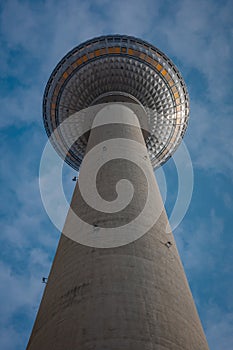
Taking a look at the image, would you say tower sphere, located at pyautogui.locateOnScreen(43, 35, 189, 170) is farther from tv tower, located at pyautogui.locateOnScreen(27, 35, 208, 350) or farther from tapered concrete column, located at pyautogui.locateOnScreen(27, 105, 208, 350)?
tapered concrete column, located at pyautogui.locateOnScreen(27, 105, 208, 350)

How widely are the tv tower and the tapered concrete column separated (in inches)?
1.0

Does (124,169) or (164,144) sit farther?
(164,144)

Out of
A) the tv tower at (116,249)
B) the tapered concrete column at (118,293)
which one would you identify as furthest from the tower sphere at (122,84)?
the tapered concrete column at (118,293)

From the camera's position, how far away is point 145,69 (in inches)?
894

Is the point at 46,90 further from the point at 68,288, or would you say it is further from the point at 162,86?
the point at 68,288

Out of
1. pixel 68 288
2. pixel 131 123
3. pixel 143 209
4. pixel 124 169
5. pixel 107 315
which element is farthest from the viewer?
pixel 131 123

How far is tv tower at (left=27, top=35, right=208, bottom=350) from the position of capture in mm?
8148

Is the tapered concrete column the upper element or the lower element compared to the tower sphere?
lower

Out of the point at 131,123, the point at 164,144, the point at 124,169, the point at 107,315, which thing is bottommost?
the point at 107,315

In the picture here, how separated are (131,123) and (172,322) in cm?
1094

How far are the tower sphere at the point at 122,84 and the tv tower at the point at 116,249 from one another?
2.9 inches

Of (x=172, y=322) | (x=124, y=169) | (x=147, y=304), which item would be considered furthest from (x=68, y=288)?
(x=124, y=169)

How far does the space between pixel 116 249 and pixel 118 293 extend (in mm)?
1575

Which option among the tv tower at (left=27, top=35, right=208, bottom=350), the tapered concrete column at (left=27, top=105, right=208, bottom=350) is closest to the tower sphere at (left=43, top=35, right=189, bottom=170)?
the tv tower at (left=27, top=35, right=208, bottom=350)
